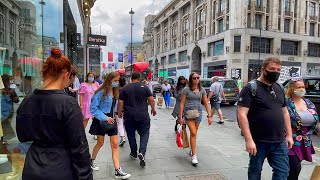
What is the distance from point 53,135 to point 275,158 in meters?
2.50

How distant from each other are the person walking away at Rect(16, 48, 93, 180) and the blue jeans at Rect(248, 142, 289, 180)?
209 cm

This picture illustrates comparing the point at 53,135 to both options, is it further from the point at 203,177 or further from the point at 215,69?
the point at 215,69

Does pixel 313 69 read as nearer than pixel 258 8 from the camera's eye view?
No

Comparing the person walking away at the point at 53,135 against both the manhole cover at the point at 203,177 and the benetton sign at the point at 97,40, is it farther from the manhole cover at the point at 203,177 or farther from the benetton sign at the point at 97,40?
the benetton sign at the point at 97,40

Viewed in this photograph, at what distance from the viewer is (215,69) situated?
161 ft

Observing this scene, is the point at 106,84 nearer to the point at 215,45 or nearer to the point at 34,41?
the point at 34,41

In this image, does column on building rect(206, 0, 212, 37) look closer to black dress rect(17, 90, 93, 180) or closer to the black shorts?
the black shorts

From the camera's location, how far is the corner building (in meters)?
43.9

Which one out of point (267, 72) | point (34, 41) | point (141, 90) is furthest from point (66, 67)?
point (34, 41)

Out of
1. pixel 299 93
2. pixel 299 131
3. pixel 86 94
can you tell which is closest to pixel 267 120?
pixel 299 131

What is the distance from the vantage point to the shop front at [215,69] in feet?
151

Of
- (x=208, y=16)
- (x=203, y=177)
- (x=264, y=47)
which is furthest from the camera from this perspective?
(x=208, y=16)

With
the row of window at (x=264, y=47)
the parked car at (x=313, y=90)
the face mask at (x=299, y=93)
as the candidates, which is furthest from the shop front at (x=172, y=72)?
the face mask at (x=299, y=93)

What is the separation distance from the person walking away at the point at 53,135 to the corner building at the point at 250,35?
1652 inches
